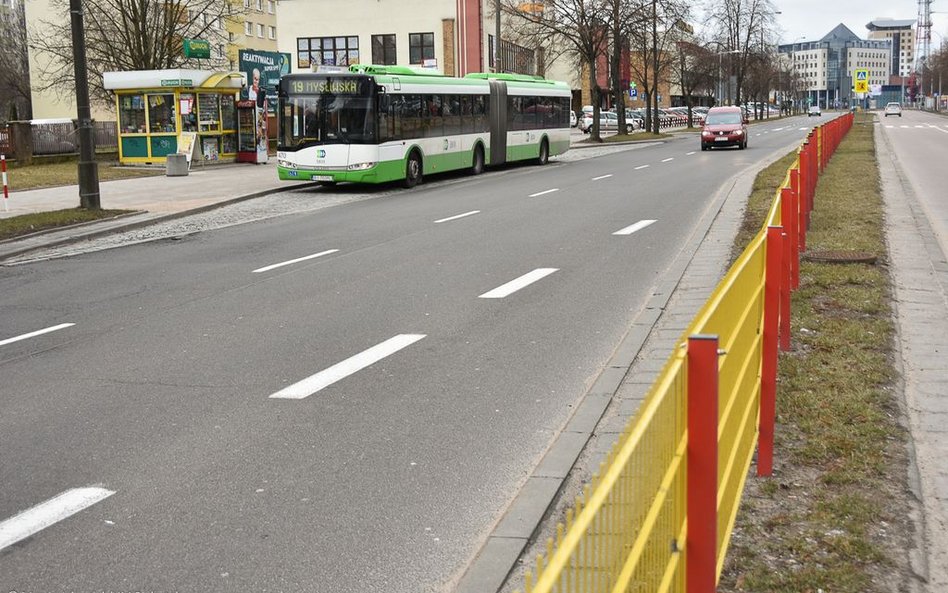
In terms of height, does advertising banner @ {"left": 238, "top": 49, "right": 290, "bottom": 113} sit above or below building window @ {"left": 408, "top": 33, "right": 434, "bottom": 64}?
below

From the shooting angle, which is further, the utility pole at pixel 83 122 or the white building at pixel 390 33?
the white building at pixel 390 33

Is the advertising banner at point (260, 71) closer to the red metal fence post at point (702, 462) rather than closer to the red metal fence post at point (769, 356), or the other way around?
the red metal fence post at point (769, 356)

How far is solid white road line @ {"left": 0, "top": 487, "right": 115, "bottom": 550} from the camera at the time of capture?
4.84m

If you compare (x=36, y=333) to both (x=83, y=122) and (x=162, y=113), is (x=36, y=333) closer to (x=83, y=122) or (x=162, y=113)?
(x=83, y=122)

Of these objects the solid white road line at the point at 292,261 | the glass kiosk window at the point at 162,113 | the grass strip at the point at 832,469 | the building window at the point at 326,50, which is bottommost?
the grass strip at the point at 832,469

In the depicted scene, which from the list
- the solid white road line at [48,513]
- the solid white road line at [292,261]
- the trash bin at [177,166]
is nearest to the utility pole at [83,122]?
the solid white road line at [292,261]

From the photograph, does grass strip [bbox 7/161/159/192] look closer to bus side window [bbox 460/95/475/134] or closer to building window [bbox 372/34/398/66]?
bus side window [bbox 460/95/475/134]

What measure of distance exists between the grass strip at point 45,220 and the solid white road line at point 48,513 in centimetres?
1334

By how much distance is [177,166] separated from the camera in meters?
33.4

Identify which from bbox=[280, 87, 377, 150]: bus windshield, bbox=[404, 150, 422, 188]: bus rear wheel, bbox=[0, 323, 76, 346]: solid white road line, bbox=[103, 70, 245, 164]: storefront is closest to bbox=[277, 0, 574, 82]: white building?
bbox=[103, 70, 245, 164]: storefront

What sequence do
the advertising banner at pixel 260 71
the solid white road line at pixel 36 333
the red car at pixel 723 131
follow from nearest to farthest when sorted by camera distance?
the solid white road line at pixel 36 333
the advertising banner at pixel 260 71
the red car at pixel 723 131

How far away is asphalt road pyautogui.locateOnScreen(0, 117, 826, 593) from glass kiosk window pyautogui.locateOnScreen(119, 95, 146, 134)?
77.5ft

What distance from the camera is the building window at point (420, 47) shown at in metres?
72.9

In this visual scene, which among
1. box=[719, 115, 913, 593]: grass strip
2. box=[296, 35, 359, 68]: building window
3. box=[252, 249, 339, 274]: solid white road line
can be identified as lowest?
box=[719, 115, 913, 593]: grass strip
